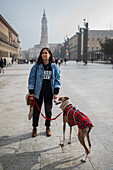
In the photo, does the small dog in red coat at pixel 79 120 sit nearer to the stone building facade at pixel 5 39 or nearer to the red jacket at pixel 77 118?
the red jacket at pixel 77 118

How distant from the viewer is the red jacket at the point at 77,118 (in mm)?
2824

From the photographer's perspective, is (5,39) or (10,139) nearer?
(10,139)

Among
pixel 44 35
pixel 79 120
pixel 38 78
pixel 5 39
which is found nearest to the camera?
pixel 79 120

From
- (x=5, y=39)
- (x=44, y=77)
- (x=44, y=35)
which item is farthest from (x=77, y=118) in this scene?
(x=44, y=35)

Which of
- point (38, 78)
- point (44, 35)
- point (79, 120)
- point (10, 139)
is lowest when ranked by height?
point (10, 139)

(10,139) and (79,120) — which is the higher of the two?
(79,120)

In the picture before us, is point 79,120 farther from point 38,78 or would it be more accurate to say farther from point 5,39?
point 5,39

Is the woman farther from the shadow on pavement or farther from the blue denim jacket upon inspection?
the shadow on pavement

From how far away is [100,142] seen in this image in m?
3.66

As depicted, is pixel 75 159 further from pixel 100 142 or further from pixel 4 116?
pixel 4 116

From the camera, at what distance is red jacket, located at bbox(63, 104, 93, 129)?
2824 mm

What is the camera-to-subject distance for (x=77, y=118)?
9.68ft

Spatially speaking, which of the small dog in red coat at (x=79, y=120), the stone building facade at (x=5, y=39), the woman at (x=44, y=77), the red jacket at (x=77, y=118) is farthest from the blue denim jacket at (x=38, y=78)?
the stone building facade at (x=5, y=39)

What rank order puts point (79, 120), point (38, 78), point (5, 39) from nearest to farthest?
point (79, 120) < point (38, 78) < point (5, 39)
